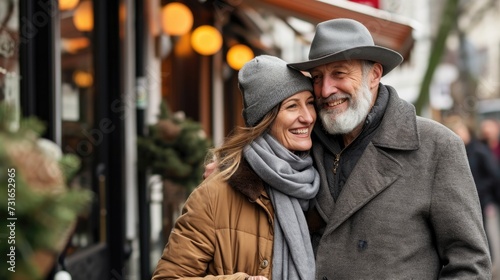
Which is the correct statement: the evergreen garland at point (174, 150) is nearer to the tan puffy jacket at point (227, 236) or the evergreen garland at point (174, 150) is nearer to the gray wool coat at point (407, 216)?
the tan puffy jacket at point (227, 236)

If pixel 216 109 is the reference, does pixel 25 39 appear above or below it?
above

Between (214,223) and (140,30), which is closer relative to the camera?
(214,223)

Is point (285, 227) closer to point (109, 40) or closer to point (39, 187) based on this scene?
point (39, 187)

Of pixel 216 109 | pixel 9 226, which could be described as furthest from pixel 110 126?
pixel 9 226

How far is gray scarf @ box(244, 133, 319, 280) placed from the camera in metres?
2.70

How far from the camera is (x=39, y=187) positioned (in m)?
1.47

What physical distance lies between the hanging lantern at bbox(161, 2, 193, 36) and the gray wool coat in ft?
20.9

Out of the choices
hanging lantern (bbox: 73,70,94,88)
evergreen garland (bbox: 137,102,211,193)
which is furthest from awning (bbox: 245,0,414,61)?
hanging lantern (bbox: 73,70,94,88)

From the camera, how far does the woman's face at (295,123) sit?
2.86 meters

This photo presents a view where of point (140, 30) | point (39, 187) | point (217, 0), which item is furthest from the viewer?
point (140, 30)

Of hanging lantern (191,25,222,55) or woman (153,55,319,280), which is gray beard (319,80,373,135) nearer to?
woman (153,55,319,280)

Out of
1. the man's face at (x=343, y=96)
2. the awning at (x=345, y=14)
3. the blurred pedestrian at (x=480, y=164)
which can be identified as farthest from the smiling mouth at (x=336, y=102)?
the blurred pedestrian at (x=480, y=164)

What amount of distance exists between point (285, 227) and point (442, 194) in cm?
55

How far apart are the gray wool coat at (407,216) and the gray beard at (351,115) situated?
0.12m
